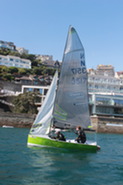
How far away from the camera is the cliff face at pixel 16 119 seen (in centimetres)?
6072

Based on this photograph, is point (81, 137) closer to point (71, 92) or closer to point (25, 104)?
point (71, 92)

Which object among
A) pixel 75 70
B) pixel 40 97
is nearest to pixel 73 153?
pixel 75 70

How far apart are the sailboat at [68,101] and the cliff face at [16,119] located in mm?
37570

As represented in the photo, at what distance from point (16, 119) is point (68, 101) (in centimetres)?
3965

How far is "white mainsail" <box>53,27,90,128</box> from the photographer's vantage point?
79.7 ft

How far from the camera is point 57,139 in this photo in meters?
23.1

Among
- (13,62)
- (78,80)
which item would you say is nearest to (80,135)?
(78,80)

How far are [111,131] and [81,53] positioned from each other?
46270 mm

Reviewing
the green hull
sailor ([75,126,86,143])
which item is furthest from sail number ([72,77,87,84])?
the green hull

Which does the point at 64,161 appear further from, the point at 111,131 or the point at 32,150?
the point at 111,131

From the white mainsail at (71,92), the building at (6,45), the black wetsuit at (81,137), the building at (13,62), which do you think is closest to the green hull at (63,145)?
the black wetsuit at (81,137)

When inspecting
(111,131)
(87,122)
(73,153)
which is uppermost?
(87,122)

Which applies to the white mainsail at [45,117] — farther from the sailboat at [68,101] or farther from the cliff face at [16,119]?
the cliff face at [16,119]

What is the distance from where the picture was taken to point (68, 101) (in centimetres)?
2453
